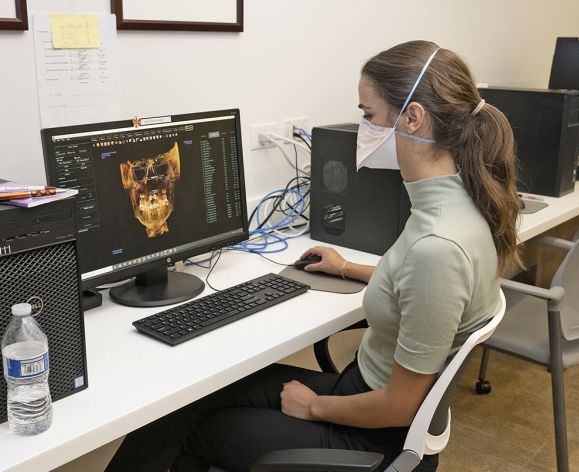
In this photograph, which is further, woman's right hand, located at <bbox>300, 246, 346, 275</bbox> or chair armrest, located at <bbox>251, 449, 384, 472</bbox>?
woman's right hand, located at <bbox>300, 246, 346, 275</bbox>

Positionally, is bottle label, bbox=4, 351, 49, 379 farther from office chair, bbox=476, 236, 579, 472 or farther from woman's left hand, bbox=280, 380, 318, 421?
office chair, bbox=476, 236, 579, 472

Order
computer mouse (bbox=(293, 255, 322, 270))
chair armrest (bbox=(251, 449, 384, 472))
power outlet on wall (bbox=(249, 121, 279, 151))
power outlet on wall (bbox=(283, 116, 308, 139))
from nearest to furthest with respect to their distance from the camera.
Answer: chair armrest (bbox=(251, 449, 384, 472)) → computer mouse (bbox=(293, 255, 322, 270)) → power outlet on wall (bbox=(249, 121, 279, 151)) → power outlet on wall (bbox=(283, 116, 308, 139))

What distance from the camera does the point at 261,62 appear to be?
218cm

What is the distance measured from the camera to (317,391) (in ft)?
5.21

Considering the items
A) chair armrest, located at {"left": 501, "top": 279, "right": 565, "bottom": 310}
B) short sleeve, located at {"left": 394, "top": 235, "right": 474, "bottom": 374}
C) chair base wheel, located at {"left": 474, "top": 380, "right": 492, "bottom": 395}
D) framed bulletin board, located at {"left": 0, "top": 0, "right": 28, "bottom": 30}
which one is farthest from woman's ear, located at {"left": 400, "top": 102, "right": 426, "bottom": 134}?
chair base wheel, located at {"left": 474, "top": 380, "right": 492, "bottom": 395}

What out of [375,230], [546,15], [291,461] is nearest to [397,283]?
[291,461]

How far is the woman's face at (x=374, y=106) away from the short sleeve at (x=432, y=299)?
1.09 feet

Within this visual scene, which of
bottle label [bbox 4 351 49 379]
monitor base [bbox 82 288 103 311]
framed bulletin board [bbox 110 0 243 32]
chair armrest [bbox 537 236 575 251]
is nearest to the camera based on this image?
bottle label [bbox 4 351 49 379]

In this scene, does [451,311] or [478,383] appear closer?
[451,311]

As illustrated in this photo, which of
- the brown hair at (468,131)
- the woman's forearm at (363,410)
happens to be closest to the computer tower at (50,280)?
the woman's forearm at (363,410)

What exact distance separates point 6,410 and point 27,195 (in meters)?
0.35

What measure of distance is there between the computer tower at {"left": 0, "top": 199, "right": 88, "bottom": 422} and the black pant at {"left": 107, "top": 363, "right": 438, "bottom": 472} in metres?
0.31

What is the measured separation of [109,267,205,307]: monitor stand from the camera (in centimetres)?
164

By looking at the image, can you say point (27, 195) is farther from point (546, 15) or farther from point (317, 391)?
point (546, 15)
